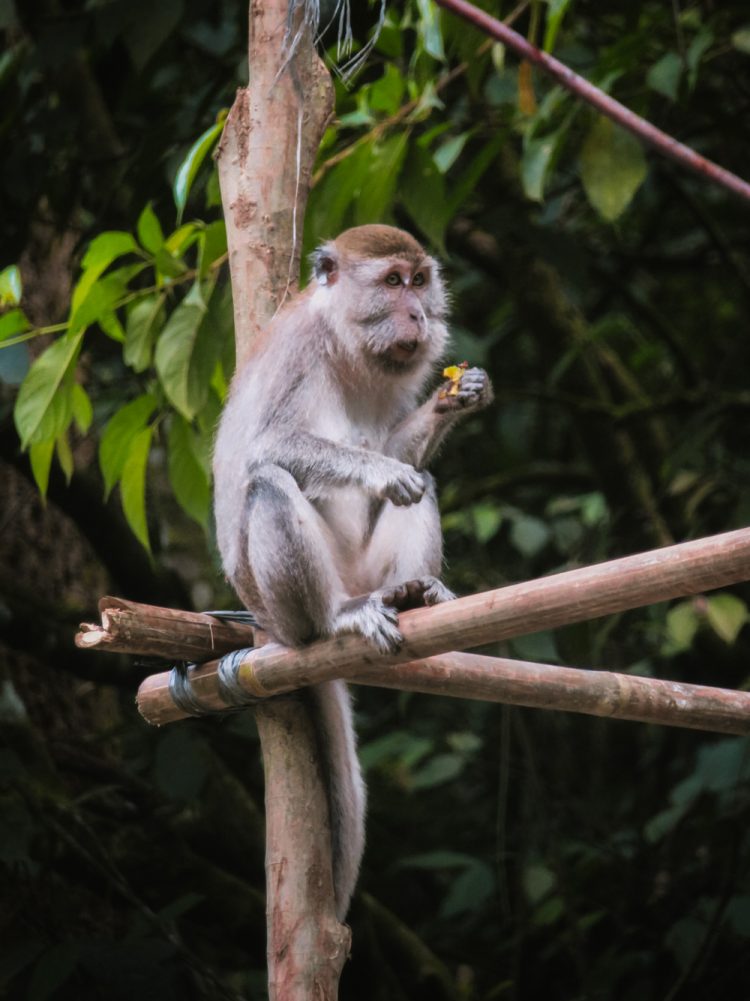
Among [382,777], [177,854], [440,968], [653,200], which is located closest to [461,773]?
[382,777]

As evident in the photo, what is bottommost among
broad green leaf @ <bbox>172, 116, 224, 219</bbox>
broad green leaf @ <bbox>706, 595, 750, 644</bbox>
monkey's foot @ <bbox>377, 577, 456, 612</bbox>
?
broad green leaf @ <bbox>706, 595, 750, 644</bbox>

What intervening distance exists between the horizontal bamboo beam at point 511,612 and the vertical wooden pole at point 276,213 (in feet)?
0.78

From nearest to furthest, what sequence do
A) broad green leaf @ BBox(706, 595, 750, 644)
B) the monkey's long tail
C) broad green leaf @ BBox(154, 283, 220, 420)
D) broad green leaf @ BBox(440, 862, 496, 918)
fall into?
the monkey's long tail
broad green leaf @ BBox(154, 283, 220, 420)
broad green leaf @ BBox(706, 595, 750, 644)
broad green leaf @ BBox(440, 862, 496, 918)

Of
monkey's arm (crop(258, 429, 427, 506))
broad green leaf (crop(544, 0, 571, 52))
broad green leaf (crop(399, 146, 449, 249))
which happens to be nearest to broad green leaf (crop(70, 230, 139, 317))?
monkey's arm (crop(258, 429, 427, 506))

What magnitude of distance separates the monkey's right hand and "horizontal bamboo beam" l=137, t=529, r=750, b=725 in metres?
0.59

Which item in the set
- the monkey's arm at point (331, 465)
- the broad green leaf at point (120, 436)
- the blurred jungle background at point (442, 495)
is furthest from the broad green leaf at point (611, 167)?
the broad green leaf at point (120, 436)

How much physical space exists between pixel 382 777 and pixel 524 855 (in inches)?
59.5

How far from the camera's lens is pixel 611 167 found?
517 centimetres

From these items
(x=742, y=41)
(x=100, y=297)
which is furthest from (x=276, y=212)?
(x=742, y=41)

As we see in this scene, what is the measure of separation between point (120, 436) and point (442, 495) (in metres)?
3.58

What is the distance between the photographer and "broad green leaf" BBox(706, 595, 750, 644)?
567 cm

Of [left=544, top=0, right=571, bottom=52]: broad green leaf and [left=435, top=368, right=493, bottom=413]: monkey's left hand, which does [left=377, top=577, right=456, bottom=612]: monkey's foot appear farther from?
[left=544, top=0, right=571, bottom=52]: broad green leaf

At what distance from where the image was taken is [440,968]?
628 cm

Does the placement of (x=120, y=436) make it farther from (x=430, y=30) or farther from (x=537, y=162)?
(x=537, y=162)
